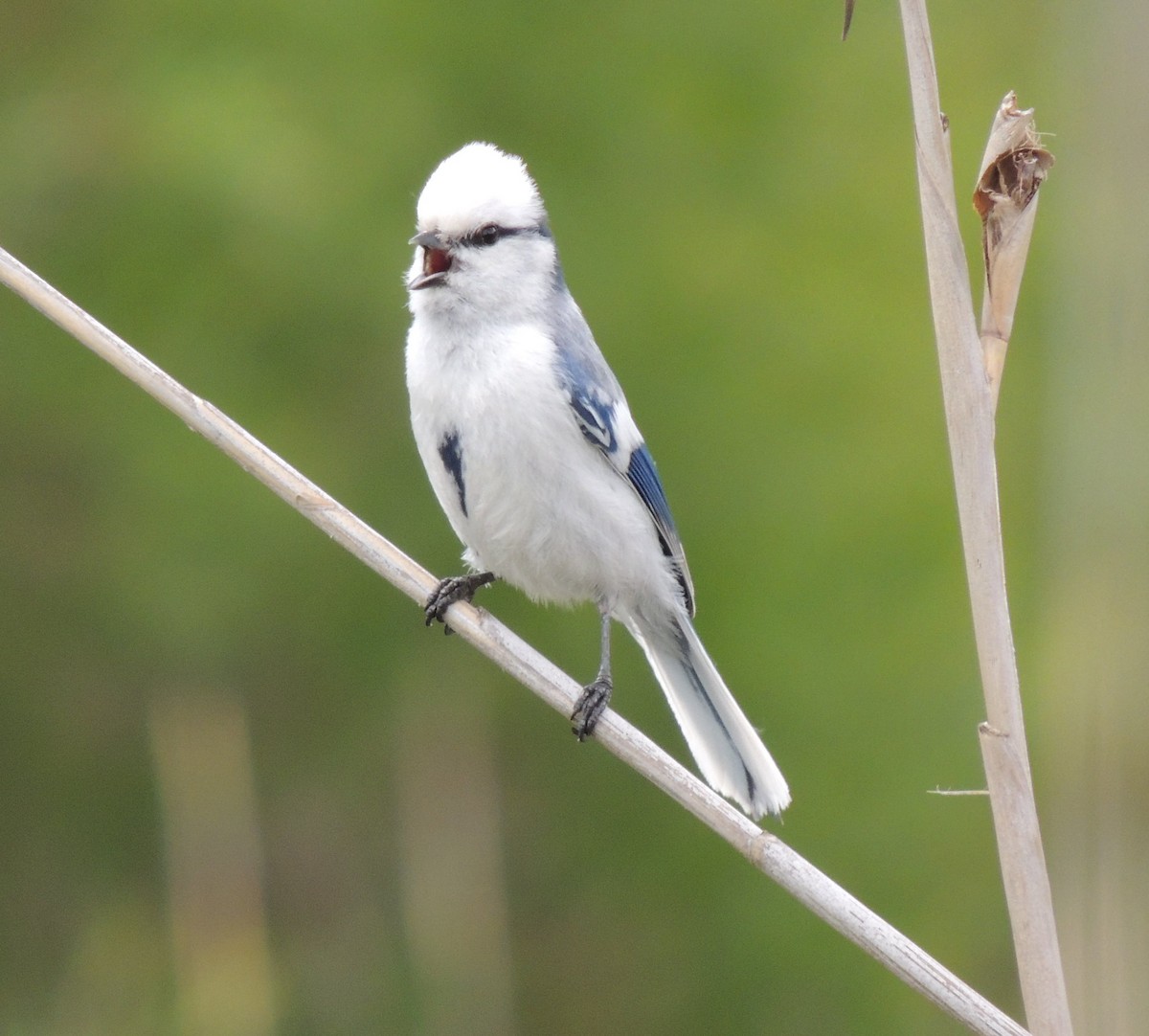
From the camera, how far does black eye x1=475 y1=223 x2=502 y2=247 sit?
203 cm

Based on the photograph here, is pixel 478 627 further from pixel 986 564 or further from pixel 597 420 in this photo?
pixel 986 564

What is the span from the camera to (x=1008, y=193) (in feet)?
3.72

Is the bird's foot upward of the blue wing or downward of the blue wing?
downward

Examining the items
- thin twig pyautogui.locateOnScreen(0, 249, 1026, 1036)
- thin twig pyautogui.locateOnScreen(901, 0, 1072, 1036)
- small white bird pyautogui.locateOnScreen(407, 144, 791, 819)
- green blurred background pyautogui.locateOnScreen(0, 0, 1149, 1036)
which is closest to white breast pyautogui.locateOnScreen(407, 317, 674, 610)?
small white bird pyautogui.locateOnScreen(407, 144, 791, 819)

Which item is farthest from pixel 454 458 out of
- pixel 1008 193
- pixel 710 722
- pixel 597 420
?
pixel 1008 193

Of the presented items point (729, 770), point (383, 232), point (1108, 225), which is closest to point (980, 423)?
point (729, 770)

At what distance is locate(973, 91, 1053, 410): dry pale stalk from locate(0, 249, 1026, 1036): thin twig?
59 cm

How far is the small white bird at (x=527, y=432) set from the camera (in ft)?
6.45

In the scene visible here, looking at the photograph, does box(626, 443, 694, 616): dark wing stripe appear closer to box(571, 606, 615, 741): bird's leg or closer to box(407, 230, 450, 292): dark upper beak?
box(571, 606, 615, 741): bird's leg

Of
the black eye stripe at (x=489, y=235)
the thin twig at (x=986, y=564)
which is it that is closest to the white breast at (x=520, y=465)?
the black eye stripe at (x=489, y=235)

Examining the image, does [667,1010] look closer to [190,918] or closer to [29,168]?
[190,918]

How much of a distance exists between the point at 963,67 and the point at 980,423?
218cm

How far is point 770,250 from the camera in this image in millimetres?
2961

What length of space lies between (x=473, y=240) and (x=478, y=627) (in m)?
0.63
